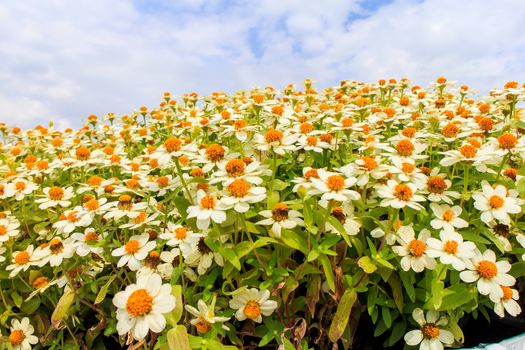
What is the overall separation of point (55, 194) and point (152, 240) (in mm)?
649

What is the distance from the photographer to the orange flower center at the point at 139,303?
47.3 inches

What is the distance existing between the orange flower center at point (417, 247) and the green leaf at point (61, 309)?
1.35 m

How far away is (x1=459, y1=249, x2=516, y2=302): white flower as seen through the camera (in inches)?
58.5

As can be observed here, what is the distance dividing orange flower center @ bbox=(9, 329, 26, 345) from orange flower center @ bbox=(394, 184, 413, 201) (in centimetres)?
175

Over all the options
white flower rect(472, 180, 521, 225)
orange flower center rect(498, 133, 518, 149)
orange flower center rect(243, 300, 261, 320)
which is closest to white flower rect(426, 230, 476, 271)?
white flower rect(472, 180, 521, 225)

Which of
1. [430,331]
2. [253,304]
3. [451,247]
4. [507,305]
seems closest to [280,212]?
[253,304]

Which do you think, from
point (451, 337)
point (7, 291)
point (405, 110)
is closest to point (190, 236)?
point (451, 337)

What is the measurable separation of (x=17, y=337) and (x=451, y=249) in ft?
6.12

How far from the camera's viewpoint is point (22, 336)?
1.94 m

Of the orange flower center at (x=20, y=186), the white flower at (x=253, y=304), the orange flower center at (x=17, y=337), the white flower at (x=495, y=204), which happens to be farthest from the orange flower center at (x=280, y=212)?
the orange flower center at (x=20, y=186)

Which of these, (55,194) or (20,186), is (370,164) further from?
(20,186)

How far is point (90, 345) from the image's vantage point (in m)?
1.94

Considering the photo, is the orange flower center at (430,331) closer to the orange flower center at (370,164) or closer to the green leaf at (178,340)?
the orange flower center at (370,164)

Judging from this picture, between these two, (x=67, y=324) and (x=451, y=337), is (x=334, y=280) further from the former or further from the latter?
(x=67, y=324)
